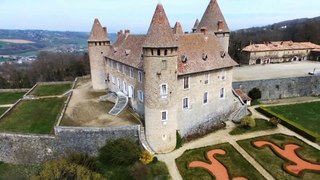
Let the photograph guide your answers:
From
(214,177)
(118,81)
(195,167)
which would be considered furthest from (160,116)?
(118,81)

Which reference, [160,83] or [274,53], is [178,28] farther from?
[274,53]

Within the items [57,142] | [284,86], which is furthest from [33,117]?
[284,86]

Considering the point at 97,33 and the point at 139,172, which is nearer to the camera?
the point at 139,172

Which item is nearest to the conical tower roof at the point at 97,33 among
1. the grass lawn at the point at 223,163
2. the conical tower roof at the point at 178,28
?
the conical tower roof at the point at 178,28

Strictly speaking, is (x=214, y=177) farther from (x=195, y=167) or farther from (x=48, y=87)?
(x=48, y=87)

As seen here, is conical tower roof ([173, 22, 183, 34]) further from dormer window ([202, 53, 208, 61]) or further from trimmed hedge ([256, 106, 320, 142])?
trimmed hedge ([256, 106, 320, 142])

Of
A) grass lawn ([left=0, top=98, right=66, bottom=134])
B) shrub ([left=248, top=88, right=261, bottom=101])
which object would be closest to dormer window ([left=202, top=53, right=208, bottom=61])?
shrub ([left=248, top=88, right=261, bottom=101])
